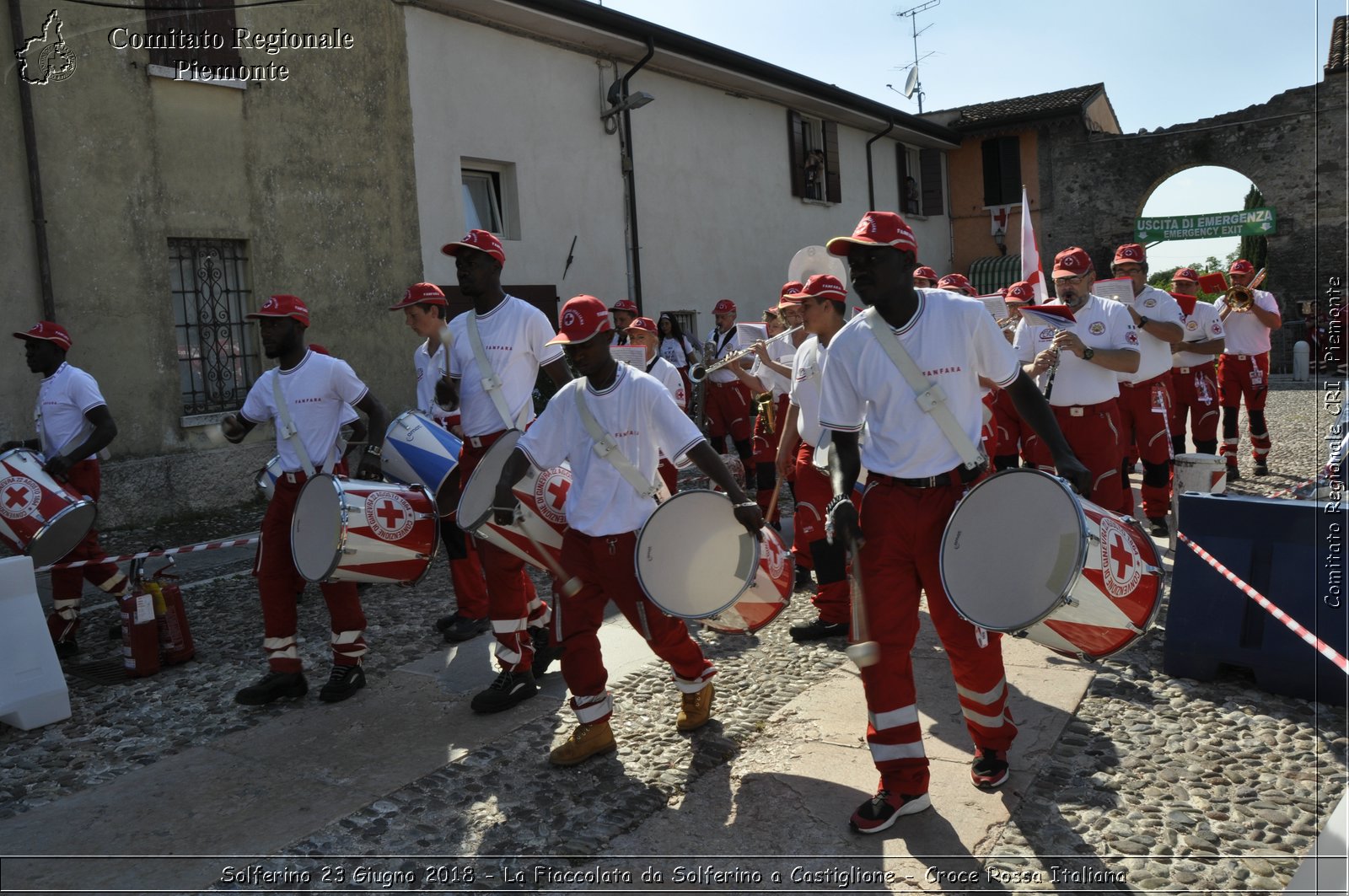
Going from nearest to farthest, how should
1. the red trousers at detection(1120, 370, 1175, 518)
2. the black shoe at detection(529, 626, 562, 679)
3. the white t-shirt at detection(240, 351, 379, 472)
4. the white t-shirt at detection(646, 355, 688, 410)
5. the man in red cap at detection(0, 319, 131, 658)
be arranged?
the white t-shirt at detection(240, 351, 379, 472) < the black shoe at detection(529, 626, 562, 679) < the man in red cap at detection(0, 319, 131, 658) < the red trousers at detection(1120, 370, 1175, 518) < the white t-shirt at detection(646, 355, 688, 410)

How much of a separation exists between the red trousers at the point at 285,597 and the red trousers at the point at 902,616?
281 cm

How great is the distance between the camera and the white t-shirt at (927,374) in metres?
3.62

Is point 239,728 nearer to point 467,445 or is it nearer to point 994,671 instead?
point 467,445

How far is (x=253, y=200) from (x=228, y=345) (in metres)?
1.60

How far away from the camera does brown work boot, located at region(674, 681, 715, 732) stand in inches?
178

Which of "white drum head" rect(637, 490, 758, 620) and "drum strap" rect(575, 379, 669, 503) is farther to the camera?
"drum strap" rect(575, 379, 669, 503)

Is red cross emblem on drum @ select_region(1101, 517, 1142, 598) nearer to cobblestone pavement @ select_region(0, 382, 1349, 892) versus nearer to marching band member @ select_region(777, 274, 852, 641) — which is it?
cobblestone pavement @ select_region(0, 382, 1349, 892)

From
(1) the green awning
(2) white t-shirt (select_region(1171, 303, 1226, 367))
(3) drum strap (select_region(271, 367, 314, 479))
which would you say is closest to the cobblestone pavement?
(3) drum strap (select_region(271, 367, 314, 479))

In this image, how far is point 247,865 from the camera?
3.62 m

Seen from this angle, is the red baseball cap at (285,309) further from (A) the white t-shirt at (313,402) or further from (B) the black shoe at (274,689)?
(B) the black shoe at (274,689)

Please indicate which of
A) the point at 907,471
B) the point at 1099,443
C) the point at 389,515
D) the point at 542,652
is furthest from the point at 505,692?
the point at 1099,443

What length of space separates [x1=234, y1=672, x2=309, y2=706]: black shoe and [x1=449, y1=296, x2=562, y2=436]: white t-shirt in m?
1.53

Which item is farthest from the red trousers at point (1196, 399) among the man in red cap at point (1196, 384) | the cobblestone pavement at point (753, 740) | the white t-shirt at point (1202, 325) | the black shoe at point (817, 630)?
the black shoe at point (817, 630)

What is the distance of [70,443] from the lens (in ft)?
22.0
